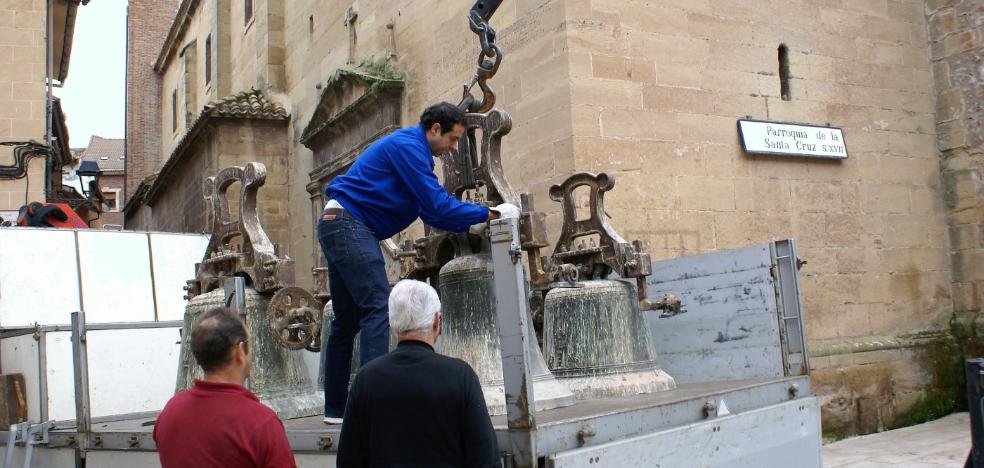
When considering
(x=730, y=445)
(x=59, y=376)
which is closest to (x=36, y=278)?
(x=59, y=376)

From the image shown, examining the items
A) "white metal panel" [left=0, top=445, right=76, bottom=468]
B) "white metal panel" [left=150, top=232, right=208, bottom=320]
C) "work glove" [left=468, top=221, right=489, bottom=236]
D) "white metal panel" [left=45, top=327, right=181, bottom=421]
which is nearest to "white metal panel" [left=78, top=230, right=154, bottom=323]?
"white metal panel" [left=150, top=232, right=208, bottom=320]

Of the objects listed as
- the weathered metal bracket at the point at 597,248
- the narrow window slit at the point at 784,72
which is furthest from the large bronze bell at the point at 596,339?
the narrow window slit at the point at 784,72

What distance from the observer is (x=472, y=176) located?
443 cm

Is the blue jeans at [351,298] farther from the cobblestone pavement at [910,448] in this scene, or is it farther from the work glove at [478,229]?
the cobblestone pavement at [910,448]

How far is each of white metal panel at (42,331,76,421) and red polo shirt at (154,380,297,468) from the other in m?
3.24

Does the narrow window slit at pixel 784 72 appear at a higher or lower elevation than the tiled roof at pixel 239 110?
lower

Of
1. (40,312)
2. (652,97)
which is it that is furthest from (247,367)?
(652,97)

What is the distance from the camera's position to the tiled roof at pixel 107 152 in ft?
164

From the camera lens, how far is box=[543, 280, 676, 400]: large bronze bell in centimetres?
460

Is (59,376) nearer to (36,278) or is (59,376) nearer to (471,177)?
(36,278)

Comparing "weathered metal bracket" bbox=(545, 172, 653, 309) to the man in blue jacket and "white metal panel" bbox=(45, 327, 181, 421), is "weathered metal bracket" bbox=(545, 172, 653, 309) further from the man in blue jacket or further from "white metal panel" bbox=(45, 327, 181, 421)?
"white metal panel" bbox=(45, 327, 181, 421)

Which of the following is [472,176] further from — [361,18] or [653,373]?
[361,18]

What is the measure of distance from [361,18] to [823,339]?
7.21m

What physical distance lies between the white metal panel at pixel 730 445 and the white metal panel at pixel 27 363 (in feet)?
11.7
